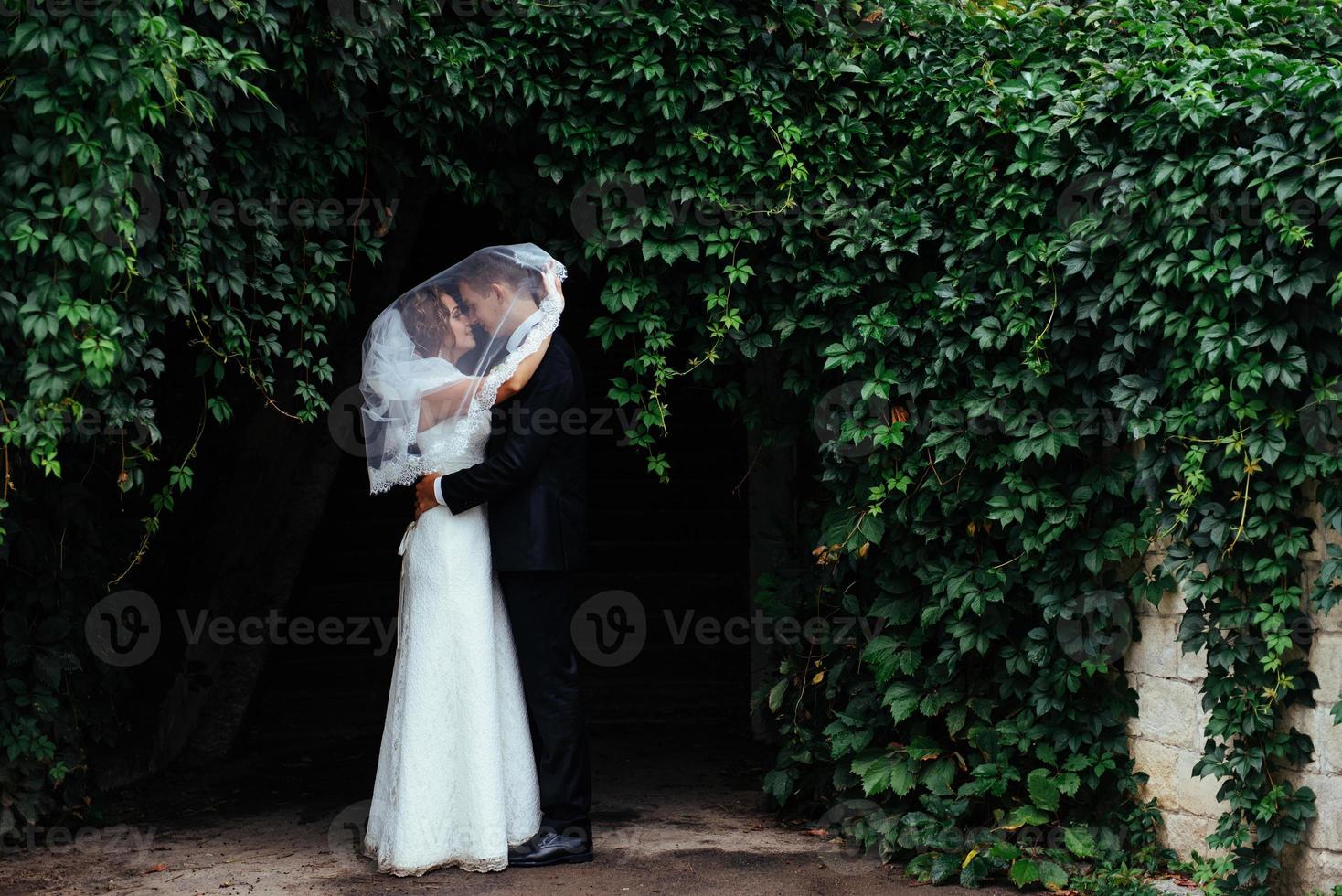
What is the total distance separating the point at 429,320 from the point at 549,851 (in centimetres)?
204

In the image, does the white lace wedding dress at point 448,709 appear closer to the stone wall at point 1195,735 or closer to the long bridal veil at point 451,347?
the long bridal veil at point 451,347

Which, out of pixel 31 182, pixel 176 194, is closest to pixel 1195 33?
pixel 176 194

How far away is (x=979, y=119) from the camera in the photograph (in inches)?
189

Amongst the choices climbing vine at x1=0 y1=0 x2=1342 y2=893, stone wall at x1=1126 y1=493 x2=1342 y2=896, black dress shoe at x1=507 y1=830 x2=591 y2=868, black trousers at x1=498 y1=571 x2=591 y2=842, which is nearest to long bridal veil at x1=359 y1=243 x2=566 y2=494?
climbing vine at x1=0 y1=0 x2=1342 y2=893

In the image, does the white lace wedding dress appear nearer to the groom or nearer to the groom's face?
the groom

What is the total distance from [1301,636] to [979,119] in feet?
7.01

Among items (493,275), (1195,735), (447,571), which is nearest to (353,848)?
(447,571)

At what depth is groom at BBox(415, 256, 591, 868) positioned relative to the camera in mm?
4707

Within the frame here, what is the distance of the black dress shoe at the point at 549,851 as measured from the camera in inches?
190

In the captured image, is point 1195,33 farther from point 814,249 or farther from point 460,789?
point 460,789

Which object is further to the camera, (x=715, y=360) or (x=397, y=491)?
(x=397, y=491)

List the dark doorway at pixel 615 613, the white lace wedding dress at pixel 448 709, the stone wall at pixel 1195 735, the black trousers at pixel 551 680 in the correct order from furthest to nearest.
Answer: the dark doorway at pixel 615 613
the black trousers at pixel 551 680
the white lace wedding dress at pixel 448 709
the stone wall at pixel 1195 735

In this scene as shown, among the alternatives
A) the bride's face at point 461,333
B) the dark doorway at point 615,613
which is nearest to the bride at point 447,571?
the bride's face at point 461,333

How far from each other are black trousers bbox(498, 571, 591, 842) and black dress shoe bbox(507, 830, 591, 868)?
0.16ft
